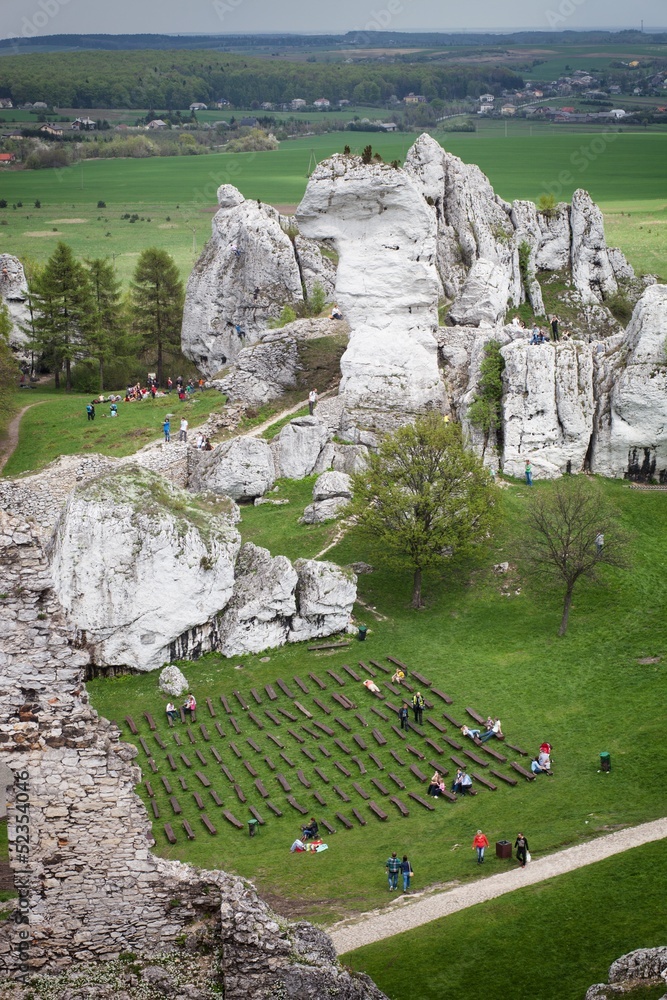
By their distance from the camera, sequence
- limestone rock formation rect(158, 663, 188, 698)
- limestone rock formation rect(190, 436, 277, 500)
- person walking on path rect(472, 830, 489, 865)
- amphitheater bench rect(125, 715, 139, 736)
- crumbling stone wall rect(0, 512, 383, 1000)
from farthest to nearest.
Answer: limestone rock formation rect(190, 436, 277, 500) → limestone rock formation rect(158, 663, 188, 698) → amphitheater bench rect(125, 715, 139, 736) → person walking on path rect(472, 830, 489, 865) → crumbling stone wall rect(0, 512, 383, 1000)

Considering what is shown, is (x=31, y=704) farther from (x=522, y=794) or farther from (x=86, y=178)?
(x=86, y=178)

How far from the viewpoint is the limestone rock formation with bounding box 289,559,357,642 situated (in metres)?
49.1

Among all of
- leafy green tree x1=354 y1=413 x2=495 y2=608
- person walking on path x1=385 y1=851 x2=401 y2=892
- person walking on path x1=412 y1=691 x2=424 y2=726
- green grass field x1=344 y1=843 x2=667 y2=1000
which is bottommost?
person walking on path x1=412 y1=691 x2=424 y2=726

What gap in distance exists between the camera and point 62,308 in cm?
8594

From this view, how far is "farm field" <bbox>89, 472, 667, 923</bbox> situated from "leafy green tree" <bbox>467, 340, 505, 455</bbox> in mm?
4796

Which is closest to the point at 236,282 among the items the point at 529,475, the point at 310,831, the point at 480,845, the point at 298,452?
the point at 298,452

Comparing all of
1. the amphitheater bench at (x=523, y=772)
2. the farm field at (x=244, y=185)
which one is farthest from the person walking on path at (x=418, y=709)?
the farm field at (x=244, y=185)

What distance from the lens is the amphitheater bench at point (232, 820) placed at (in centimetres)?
3894

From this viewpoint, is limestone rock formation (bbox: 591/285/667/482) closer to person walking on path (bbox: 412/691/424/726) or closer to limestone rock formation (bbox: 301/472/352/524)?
limestone rock formation (bbox: 301/472/352/524)

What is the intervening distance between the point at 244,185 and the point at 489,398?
347ft

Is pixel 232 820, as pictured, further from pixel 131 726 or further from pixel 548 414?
pixel 548 414

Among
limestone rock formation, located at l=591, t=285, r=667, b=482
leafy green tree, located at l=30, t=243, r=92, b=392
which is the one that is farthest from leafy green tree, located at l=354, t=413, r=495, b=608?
leafy green tree, located at l=30, t=243, r=92, b=392

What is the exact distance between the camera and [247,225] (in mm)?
87812

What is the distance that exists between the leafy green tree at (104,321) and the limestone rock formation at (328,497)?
101ft
